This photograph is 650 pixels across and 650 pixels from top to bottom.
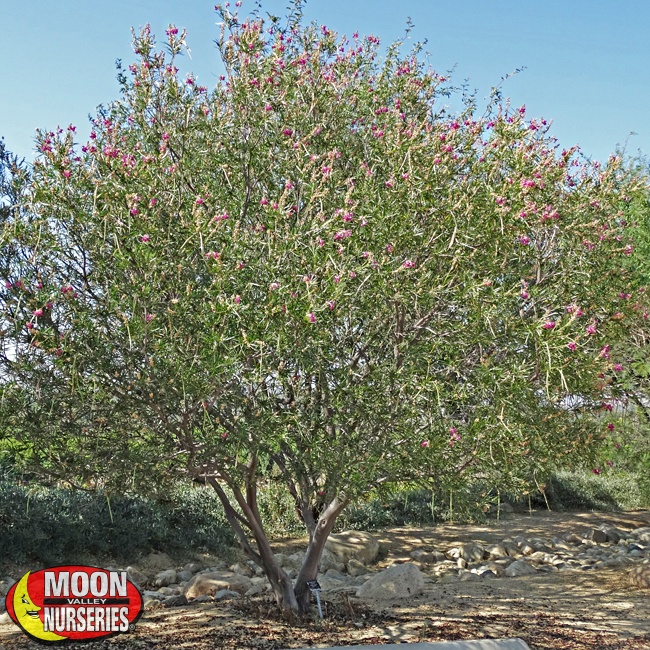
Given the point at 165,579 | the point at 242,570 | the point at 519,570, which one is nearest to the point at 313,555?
the point at 165,579

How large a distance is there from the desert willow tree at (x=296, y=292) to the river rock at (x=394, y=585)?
2.71 metres

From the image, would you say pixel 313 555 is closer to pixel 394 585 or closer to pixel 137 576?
pixel 394 585

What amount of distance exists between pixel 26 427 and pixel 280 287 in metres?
2.41

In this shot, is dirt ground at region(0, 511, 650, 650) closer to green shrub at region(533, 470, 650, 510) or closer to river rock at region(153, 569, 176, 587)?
river rock at region(153, 569, 176, 587)

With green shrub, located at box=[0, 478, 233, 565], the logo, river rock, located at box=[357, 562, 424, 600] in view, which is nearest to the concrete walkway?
the logo

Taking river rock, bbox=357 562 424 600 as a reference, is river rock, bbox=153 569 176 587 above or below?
above

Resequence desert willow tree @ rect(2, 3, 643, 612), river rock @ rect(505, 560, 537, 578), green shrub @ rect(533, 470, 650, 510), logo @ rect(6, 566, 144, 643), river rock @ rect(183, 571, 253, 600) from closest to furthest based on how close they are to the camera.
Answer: desert willow tree @ rect(2, 3, 643, 612)
logo @ rect(6, 566, 144, 643)
river rock @ rect(183, 571, 253, 600)
river rock @ rect(505, 560, 537, 578)
green shrub @ rect(533, 470, 650, 510)

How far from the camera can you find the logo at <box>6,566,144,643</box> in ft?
24.5

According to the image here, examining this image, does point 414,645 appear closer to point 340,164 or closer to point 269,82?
point 340,164

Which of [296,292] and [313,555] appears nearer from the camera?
[296,292]

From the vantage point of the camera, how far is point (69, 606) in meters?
7.81

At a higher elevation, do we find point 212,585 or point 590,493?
point 590,493

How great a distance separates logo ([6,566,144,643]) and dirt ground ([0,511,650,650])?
158mm

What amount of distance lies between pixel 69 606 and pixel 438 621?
4045 millimetres
